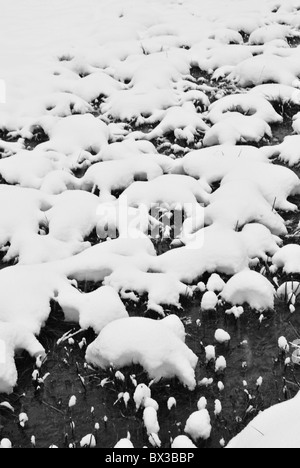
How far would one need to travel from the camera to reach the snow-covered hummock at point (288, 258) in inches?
163

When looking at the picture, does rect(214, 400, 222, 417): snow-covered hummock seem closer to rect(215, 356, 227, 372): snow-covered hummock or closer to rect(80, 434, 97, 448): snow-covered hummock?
rect(215, 356, 227, 372): snow-covered hummock

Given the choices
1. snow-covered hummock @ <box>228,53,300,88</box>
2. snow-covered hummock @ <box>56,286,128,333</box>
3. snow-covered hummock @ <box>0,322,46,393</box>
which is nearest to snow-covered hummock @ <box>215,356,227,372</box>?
snow-covered hummock @ <box>56,286,128,333</box>

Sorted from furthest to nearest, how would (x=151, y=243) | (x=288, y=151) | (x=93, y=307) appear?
1. (x=288, y=151)
2. (x=151, y=243)
3. (x=93, y=307)

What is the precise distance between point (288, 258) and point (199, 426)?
1.75m

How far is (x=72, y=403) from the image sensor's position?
3264 millimetres

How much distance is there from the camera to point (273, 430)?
2881 mm

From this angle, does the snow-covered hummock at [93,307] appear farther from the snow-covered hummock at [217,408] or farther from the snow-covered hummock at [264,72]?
the snow-covered hummock at [264,72]

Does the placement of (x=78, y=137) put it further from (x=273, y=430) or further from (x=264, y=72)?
(x=273, y=430)

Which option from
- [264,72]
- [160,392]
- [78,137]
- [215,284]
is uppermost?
[264,72]

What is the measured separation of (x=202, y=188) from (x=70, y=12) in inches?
249

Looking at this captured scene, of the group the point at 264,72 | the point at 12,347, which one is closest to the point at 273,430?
the point at 12,347

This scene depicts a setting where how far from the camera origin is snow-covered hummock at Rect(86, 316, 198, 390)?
132 inches
